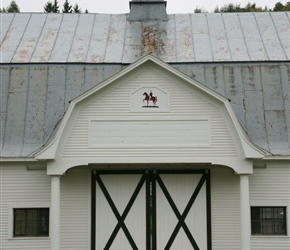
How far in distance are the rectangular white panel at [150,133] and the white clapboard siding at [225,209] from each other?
1834mm

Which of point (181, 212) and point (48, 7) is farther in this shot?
point (48, 7)

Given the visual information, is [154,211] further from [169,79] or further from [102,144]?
[169,79]

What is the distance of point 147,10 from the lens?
20.7 metres

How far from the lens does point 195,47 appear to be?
18.6m

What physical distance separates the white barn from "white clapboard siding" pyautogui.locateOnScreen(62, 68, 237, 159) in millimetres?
28

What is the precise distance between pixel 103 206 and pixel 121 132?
2.68m

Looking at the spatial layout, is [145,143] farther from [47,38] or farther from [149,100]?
[47,38]

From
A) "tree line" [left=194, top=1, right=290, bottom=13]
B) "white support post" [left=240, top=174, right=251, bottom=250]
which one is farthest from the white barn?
"tree line" [left=194, top=1, right=290, bottom=13]

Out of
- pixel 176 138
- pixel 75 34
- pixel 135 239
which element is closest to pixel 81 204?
pixel 135 239

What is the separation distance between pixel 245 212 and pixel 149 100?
4.13 metres

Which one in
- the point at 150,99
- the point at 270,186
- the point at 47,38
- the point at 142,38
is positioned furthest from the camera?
the point at 142,38

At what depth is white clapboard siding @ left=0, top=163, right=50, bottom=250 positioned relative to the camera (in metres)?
15.9

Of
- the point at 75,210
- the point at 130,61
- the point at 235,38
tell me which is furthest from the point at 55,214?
the point at 235,38

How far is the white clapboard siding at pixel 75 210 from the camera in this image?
15.9 m
